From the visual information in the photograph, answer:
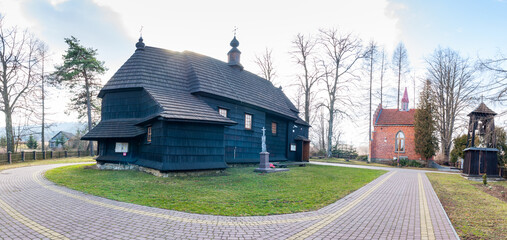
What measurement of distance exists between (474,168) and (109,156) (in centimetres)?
2229

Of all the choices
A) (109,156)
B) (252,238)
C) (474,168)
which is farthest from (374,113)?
(252,238)

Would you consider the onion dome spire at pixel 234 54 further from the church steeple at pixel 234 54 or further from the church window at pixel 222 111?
the church window at pixel 222 111

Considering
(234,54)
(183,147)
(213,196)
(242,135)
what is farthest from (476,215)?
(234,54)

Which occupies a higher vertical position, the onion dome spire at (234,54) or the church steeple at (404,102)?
the onion dome spire at (234,54)

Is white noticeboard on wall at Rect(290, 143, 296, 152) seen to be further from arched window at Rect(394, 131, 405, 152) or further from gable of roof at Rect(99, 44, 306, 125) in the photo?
arched window at Rect(394, 131, 405, 152)

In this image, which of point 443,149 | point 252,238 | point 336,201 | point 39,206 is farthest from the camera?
point 443,149

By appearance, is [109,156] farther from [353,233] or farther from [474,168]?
[474,168]

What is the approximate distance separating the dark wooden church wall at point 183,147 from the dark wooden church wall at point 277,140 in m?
7.26

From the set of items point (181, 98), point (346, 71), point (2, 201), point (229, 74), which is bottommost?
point (2, 201)

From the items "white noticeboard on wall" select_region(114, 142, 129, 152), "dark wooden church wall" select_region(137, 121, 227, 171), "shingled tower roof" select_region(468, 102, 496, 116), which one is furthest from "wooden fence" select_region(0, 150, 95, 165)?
"shingled tower roof" select_region(468, 102, 496, 116)

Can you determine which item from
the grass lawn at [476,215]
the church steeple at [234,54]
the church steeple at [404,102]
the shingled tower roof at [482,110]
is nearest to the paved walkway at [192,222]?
the grass lawn at [476,215]

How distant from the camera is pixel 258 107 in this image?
18.5m

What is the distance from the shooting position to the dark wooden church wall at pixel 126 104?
47.7 ft

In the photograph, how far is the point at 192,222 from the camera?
5.31 m
